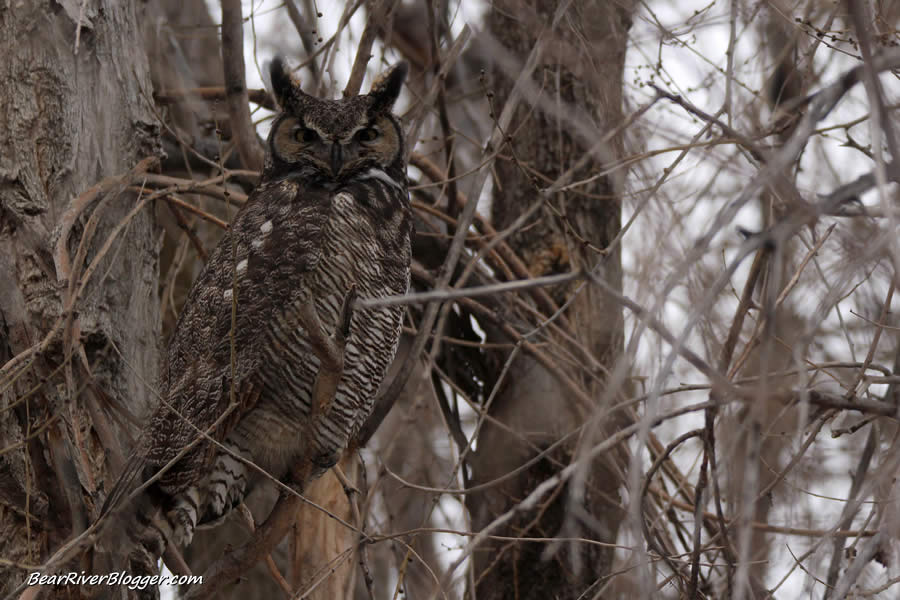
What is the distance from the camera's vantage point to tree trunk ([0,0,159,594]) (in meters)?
2.58

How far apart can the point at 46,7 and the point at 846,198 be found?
2.51 m

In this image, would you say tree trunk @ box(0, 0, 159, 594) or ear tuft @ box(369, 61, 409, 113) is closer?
tree trunk @ box(0, 0, 159, 594)

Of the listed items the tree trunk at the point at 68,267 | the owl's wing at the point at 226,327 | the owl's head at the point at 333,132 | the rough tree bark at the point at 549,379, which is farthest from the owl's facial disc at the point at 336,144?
the rough tree bark at the point at 549,379

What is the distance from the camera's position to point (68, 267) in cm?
264

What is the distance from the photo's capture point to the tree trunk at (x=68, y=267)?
2.58m

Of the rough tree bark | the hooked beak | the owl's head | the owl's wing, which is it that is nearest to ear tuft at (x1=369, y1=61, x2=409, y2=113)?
the owl's head

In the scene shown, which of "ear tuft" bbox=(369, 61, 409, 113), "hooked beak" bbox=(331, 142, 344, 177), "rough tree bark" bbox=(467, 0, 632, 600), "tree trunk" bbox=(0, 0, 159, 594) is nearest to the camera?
"tree trunk" bbox=(0, 0, 159, 594)

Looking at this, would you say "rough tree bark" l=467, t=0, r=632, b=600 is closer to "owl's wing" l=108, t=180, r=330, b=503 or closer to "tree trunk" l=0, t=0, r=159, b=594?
"owl's wing" l=108, t=180, r=330, b=503

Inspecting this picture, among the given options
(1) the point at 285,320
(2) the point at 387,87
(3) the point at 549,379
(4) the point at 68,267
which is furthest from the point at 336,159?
(3) the point at 549,379

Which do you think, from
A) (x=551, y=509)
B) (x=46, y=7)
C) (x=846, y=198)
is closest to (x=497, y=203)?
(x=551, y=509)

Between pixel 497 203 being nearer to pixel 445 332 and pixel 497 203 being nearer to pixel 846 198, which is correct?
pixel 445 332

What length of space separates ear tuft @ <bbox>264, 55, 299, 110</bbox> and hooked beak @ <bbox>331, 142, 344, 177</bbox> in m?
0.27

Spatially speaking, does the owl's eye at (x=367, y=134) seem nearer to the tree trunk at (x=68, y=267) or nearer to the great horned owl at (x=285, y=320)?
the great horned owl at (x=285, y=320)

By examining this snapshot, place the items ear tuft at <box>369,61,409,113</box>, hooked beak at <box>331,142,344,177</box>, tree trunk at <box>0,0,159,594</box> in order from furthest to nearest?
1. ear tuft at <box>369,61,409,113</box>
2. hooked beak at <box>331,142,344,177</box>
3. tree trunk at <box>0,0,159,594</box>
